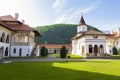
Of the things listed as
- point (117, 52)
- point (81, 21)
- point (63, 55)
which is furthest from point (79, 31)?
point (63, 55)

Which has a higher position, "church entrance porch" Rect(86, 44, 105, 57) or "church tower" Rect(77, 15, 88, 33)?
"church tower" Rect(77, 15, 88, 33)

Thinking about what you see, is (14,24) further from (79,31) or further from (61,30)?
(61,30)

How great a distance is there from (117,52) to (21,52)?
3486cm

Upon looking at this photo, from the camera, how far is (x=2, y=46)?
32156 millimetres

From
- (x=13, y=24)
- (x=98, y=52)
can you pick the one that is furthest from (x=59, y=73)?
(x=98, y=52)

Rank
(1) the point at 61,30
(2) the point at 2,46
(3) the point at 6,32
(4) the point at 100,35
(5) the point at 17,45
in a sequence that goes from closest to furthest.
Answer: (2) the point at 2,46 < (3) the point at 6,32 < (5) the point at 17,45 < (4) the point at 100,35 < (1) the point at 61,30

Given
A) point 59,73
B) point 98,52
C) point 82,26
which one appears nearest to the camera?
point 59,73

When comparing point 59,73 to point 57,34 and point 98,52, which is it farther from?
point 57,34

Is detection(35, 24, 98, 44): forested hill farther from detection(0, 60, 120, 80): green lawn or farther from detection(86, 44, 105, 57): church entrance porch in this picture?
detection(0, 60, 120, 80): green lawn

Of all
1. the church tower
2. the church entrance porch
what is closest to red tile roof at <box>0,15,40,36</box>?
the church entrance porch

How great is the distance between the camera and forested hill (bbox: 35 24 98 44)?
4183 inches

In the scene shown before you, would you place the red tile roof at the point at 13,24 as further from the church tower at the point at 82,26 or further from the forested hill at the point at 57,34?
the forested hill at the point at 57,34

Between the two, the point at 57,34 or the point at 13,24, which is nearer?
the point at 13,24

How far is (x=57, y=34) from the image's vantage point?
108562mm
